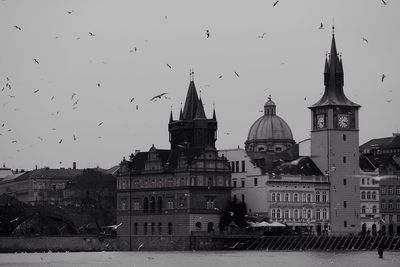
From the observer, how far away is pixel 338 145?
170 m

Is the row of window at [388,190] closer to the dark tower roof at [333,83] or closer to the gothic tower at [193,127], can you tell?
the dark tower roof at [333,83]

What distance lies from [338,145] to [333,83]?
6914mm

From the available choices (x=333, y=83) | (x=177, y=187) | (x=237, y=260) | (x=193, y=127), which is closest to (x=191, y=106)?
(x=193, y=127)

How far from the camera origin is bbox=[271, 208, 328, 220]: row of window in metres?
168

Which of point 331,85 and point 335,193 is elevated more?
point 331,85

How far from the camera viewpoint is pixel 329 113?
169 m

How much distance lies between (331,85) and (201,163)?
56.4ft

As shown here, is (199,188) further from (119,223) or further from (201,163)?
(119,223)

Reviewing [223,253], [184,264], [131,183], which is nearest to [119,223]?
[131,183]

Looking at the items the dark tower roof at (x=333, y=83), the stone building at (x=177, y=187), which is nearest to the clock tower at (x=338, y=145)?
the dark tower roof at (x=333, y=83)

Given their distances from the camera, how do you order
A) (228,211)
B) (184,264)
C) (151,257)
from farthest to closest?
(228,211) → (151,257) → (184,264)

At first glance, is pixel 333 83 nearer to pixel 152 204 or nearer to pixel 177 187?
pixel 177 187

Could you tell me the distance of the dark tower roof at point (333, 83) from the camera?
556ft

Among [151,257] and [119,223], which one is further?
[119,223]
